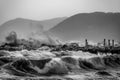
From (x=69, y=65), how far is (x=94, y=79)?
359 cm

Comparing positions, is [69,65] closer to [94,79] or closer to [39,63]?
[39,63]

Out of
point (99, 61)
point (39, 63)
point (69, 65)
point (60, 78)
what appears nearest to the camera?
point (60, 78)

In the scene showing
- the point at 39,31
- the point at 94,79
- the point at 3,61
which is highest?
the point at 39,31

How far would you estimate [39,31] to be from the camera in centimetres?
10025

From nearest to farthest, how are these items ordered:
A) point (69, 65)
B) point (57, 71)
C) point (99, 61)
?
1. point (57, 71)
2. point (69, 65)
3. point (99, 61)

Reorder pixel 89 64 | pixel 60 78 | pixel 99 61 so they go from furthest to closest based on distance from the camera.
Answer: pixel 99 61 → pixel 89 64 → pixel 60 78

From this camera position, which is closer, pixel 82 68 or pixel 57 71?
pixel 57 71

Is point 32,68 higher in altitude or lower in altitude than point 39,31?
lower

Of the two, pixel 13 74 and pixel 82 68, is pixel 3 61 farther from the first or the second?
pixel 82 68

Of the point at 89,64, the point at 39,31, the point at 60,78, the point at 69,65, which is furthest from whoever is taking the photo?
the point at 39,31

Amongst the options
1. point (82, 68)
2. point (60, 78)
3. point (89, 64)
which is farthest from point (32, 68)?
point (89, 64)

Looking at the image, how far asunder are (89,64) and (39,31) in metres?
85.8

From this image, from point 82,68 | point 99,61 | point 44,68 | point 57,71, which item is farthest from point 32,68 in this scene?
point 99,61

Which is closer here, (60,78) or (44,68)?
(60,78)
